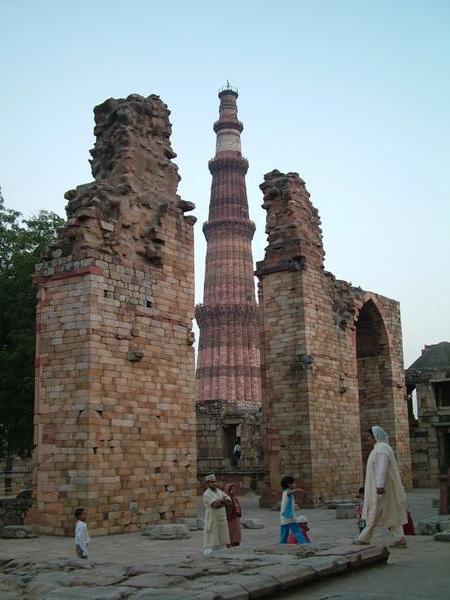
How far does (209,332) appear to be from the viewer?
1624 inches

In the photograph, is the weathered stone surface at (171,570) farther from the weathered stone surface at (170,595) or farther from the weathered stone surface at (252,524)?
the weathered stone surface at (252,524)

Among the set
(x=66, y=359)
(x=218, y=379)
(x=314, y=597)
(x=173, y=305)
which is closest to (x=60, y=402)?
(x=66, y=359)

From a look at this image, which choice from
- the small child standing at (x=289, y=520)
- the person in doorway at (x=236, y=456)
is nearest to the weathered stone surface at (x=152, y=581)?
the small child standing at (x=289, y=520)

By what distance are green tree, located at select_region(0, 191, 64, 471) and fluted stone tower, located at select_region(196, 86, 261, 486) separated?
79.7 ft

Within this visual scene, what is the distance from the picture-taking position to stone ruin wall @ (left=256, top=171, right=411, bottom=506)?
49.5ft

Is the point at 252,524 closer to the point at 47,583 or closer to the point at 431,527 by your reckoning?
the point at 431,527

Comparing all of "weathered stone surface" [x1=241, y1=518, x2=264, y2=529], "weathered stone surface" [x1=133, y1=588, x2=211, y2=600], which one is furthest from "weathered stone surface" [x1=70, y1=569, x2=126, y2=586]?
"weathered stone surface" [x1=241, y1=518, x2=264, y2=529]

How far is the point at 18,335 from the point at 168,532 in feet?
20.3

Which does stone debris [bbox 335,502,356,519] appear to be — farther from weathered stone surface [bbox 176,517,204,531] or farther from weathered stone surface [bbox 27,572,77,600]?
weathered stone surface [bbox 27,572,77,600]

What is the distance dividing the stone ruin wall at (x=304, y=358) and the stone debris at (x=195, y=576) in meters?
8.48

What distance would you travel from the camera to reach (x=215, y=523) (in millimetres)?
7625

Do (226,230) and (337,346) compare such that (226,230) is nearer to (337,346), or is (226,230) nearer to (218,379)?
(218,379)

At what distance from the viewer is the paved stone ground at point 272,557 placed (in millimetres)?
5047

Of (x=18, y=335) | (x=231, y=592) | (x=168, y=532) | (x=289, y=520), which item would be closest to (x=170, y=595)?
(x=231, y=592)
